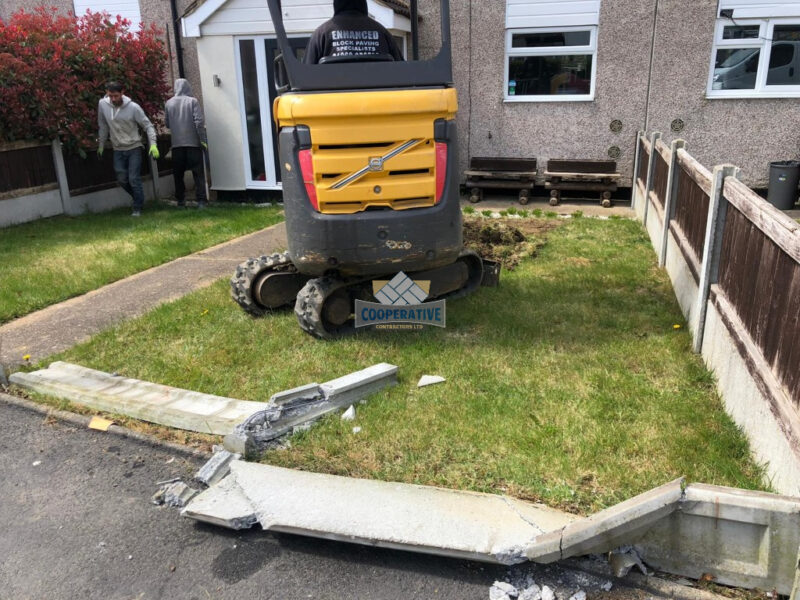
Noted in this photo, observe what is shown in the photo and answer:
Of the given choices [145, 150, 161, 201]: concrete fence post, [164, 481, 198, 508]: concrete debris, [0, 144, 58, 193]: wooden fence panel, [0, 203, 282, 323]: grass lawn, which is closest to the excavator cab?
[164, 481, 198, 508]: concrete debris

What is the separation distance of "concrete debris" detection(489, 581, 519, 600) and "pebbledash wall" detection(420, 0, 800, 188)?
9799mm

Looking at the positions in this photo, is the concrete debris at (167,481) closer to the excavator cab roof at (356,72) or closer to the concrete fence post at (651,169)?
the excavator cab roof at (356,72)

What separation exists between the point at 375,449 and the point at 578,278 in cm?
375

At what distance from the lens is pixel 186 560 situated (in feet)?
9.72

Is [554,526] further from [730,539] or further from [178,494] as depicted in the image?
[178,494]

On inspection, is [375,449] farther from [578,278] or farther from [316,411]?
[578,278]

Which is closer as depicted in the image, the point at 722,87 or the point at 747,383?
the point at 747,383

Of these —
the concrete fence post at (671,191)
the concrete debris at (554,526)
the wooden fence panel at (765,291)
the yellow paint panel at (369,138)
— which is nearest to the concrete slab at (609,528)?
the concrete debris at (554,526)

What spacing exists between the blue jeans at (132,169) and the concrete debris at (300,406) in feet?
25.2

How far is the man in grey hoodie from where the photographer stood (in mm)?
10258

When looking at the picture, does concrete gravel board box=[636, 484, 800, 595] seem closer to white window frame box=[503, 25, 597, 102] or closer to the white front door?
white window frame box=[503, 25, 597, 102]

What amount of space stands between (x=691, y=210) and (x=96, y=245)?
23.0 feet

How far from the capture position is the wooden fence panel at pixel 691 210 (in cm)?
520

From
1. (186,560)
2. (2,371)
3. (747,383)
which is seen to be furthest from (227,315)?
(747,383)
